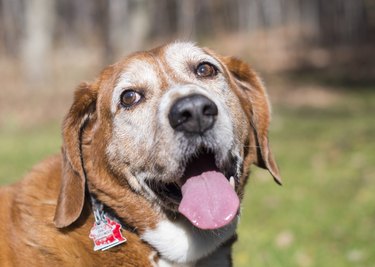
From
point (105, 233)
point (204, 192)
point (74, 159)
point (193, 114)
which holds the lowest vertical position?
point (105, 233)

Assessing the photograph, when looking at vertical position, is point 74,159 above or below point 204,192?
above

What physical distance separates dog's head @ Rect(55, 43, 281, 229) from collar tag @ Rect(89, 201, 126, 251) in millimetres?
143

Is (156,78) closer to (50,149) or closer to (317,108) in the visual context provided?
(50,149)

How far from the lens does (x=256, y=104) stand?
462 cm

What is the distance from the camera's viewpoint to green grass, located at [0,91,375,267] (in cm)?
640

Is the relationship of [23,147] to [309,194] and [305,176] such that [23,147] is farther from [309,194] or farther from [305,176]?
[309,194]

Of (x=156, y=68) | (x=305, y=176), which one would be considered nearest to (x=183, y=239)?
(x=156, y=68)

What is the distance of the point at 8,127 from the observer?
18641 millimetres

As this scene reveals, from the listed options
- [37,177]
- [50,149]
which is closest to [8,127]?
[50,149]

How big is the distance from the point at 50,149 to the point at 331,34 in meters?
31.6

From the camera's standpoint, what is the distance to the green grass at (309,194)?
21.0 feet

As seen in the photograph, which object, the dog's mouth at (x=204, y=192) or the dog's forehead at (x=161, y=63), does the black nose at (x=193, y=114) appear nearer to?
the dog's mouth at (x=204, y=192)

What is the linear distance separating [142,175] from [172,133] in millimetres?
380

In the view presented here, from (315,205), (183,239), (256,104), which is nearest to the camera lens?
(183,239)
